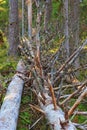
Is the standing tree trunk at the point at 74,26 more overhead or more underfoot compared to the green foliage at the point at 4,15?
more underfoot

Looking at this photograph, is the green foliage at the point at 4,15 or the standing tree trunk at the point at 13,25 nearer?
the standing tree trunk at the point at 13,25

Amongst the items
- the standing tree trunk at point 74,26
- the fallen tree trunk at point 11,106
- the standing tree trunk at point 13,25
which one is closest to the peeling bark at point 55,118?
the fallen tree trunk at point 11,106

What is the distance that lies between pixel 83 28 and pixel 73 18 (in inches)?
404

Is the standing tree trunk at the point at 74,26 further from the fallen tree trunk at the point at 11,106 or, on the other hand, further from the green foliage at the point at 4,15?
the green foliage at the point at 4,15

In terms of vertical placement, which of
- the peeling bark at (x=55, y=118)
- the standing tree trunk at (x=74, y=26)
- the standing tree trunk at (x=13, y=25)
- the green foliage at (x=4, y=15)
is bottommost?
the peeling bark at (x=55, y=118)

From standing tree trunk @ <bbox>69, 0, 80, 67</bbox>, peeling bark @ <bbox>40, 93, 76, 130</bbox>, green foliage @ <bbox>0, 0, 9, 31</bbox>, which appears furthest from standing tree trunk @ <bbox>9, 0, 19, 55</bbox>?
peeling bark @ <bbox>40, 93, 76, 130</bbox>

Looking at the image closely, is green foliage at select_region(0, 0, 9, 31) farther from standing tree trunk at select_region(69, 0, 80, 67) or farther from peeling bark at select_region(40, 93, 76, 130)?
peeling bark at select_region(40, 93, 76, 130)

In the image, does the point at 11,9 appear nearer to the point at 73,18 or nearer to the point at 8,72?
the point at 73,18

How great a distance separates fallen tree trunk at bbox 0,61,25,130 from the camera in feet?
12.5

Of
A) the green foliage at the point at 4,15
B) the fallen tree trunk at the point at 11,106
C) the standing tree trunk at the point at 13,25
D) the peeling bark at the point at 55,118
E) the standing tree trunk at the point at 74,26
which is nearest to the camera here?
the peeling bark at the point at 55,118

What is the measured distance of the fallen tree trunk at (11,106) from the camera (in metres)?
3.81

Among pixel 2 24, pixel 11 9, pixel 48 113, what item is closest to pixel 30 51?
pixel 48 113

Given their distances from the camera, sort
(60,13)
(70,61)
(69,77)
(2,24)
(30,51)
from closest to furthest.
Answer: (70,61), (69,77), (30,51), (60,13), (2,24)

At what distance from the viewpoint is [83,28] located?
21.1 metres
